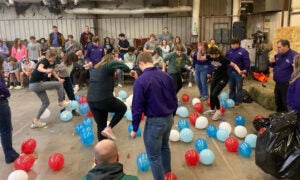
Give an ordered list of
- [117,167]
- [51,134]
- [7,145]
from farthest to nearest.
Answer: [51,134] < [7,145] < [117,167]

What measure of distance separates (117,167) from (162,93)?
1205 millimetres

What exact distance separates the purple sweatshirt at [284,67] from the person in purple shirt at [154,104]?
117 inches

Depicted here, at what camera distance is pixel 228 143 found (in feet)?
14.5

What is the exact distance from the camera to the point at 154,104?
9.84ft

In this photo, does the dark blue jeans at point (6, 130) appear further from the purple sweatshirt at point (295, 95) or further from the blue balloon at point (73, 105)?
the purple sweatshirt at point (295, 95)

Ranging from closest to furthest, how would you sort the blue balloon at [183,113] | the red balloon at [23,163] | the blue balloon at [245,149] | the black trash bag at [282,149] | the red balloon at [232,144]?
the black trash bag at [282,149], the red balloon at [23,163], the blue balloon at [245,149], the red balloon at [232,144], the blue balloon at [183,113]

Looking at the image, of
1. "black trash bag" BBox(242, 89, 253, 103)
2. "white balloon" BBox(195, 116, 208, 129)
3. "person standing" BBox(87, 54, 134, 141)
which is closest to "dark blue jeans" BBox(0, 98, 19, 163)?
"person standing" BBox(87, 54, 134, 141)

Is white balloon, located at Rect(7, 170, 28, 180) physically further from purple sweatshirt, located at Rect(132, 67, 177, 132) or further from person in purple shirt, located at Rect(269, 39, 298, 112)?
person in purple shirt, located at Rect(269, 39, 298, 112)

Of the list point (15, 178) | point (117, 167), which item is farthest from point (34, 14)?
point (117, 167)

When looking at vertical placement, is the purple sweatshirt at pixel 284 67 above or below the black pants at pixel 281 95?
above

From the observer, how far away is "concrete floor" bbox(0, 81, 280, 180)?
3838 mm

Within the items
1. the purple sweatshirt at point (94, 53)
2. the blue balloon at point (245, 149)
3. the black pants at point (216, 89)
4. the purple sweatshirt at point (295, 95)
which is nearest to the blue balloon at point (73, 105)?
the purple sweatshirt at point (94, 53)

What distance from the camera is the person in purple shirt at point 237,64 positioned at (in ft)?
21.6

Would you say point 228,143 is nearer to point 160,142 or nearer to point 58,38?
point 160,142
